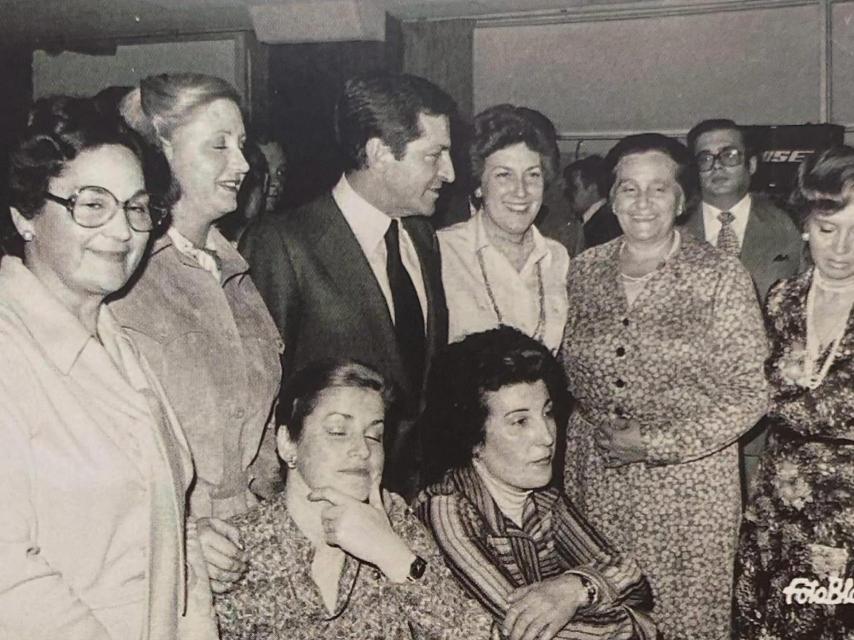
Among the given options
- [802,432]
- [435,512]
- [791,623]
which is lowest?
[791,623]

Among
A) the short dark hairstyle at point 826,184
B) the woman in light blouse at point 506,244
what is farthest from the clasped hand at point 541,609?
the short dark hairstyle at point 826,184

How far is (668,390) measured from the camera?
206cm

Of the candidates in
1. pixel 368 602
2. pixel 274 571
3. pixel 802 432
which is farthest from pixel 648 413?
pixel 274 571

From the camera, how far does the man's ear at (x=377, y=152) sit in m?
2.01

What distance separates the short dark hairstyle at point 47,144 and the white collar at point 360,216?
753 mm

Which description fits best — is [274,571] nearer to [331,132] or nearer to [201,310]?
[201,310]

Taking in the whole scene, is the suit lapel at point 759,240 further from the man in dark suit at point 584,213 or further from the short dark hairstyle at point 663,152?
the man in dark suit at point 584,213

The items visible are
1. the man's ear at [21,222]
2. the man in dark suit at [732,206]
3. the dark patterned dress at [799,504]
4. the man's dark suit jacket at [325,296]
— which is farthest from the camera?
the man in dark suit at [732,206]

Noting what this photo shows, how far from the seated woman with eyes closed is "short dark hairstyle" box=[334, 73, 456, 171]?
1.91ft

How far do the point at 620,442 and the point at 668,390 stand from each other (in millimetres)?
162

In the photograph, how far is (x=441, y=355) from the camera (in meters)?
1.99

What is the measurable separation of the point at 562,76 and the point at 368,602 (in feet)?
4.37

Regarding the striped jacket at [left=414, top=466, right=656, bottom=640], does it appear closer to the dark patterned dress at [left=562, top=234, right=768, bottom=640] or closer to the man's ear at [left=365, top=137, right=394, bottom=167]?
the dark patterned dress at [left=562, top=234, right=768, bottom=640]

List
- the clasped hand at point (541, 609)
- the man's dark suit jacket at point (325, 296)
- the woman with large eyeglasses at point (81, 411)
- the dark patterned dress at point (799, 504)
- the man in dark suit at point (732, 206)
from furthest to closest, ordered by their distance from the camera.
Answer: the man in dark suit at point (732, 206), the man's dark suit jacket at point (325, 296), the dark patterned dress at point (799, 504), the clasped hand at point (541, 609), the woman with large eyeglasses at point (81, 411)
